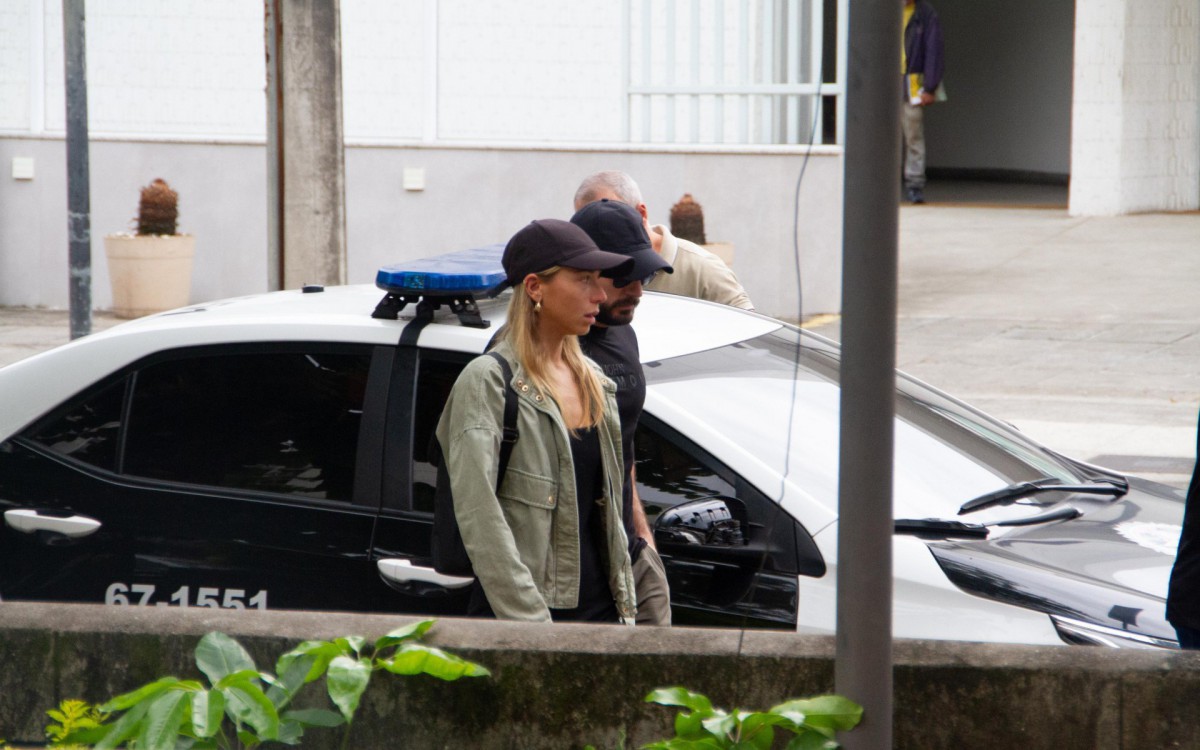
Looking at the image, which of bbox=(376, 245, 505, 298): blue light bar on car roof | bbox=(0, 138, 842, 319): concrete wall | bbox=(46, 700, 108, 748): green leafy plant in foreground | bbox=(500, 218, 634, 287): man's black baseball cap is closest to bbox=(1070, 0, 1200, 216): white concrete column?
bbox=(0, 138, 842, 319): concrete wall

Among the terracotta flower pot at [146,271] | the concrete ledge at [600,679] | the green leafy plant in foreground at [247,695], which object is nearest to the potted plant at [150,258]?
the terracotta flower pot at [146,271]

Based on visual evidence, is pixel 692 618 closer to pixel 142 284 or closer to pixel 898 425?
pixel 898 425

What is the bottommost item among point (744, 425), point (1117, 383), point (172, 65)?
point (1117, 383)

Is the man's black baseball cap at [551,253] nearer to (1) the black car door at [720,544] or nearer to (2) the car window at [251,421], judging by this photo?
(1) the black car door at [720,544]

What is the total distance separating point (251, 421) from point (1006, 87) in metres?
21.0

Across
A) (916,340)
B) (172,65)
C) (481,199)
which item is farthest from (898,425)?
(172,65)

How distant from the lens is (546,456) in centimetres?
362

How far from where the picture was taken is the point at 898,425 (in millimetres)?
4527

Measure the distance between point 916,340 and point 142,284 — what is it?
6971 millimetres

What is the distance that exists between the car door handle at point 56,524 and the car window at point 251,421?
19 cm

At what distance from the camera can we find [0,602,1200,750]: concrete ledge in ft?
10.3

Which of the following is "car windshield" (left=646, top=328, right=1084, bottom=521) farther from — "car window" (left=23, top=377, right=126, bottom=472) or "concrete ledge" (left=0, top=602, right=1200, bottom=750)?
"car window" (left=23, top=377, right=126, bottom=472)

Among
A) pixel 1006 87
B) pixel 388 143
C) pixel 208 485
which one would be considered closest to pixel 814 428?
pixel 208 485

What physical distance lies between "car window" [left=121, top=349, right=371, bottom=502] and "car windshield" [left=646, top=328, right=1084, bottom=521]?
2.95 ft
